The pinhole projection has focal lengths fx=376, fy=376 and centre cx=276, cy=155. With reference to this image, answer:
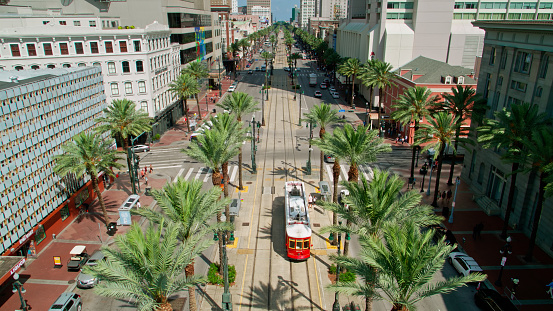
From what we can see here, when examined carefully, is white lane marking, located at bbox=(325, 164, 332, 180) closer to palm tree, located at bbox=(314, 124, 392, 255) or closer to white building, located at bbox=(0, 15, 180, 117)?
palm tree, located at bbox=(314, 124, 392, 255)

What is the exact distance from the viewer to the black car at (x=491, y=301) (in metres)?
23.6

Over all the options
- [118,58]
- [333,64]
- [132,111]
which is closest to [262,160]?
[132,111]

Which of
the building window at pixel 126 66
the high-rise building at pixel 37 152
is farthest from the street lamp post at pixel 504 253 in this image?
the building window at pixel 126 66

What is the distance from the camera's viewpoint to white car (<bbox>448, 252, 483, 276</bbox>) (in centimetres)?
2797

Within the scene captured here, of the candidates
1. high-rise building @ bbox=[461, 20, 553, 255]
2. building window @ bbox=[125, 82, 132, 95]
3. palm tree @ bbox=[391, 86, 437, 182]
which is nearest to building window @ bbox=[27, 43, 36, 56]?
building window @ bbox=[125, 82, 132, 95]

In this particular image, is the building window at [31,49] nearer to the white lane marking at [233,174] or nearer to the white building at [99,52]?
the white building at [99,52]

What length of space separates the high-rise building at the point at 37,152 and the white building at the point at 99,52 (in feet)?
58.0

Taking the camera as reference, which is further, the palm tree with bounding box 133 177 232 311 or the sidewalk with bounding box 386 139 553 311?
the sidewalk with bounding box 386 139 553 311

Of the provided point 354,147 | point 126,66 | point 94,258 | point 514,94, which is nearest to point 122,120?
point 94,258

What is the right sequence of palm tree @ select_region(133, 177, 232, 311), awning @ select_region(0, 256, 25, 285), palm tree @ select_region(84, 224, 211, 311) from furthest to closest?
awning @ select_region(0, 256, 25, 285) < palm tree @ select_region(133, 177, 232, 311) < palm tree @ select_region(84, 224, 211, 311)

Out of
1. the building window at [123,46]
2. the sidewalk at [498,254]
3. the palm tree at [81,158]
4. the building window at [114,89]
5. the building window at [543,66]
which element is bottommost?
the sidewalk at [498,254]

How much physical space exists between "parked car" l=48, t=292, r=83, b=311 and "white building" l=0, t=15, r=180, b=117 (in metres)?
40.1

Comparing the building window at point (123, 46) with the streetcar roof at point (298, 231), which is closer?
the streetcar roof at point (298, 231)

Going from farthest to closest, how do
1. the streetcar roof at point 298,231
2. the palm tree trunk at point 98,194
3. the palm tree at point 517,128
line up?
the palm tree trunk at point 98,194, the streetcar roof at point 298,231, the palm tree at point 517,128
